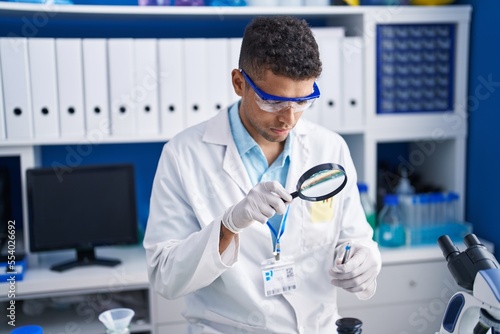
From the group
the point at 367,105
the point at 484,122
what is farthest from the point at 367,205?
the point at 484,122

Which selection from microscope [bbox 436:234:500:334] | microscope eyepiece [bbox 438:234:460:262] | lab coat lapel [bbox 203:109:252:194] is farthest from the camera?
lab coat lapel [bbox 203:109:252:194]

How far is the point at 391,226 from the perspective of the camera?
7.75 ft

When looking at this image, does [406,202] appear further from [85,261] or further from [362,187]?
[85,261]

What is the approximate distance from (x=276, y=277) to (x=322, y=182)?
289 mm

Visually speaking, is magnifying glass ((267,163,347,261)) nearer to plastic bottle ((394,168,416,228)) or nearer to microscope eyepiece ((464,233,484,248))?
microscope eyepiece ((464,233,484,248))

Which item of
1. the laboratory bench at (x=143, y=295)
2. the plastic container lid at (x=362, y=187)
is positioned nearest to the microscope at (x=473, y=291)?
the laboratory bench at (x=143, y=295)

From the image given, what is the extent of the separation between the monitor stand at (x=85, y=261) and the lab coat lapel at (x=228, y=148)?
0.91 meters

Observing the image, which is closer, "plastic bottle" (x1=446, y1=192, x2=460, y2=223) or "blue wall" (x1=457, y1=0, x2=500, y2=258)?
"blue wall" (x1=457, y1=0, x2=500, y2=258)

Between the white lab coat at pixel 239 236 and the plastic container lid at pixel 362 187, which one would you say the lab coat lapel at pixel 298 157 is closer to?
the white lab coat at pixel 239 236

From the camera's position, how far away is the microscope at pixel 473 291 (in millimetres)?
902

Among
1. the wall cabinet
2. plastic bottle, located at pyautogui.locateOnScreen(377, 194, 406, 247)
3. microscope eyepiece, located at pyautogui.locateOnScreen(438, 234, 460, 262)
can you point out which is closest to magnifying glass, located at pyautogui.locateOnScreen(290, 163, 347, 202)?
microscope eyepiece, located at pyautogui.locateOnScreen(438, 234, 460, 262)

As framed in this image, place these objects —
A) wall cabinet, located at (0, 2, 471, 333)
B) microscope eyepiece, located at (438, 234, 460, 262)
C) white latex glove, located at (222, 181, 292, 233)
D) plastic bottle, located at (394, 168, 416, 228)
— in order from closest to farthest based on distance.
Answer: microscope eyepiece, located at (438, 234, 460, 262), white latex glove, located at (222, 181, 292, 233), wall cabinet, located at (0, 2, 471, 333), plastic bottle, located at (394, 168, 416, 228)

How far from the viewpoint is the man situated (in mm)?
1264

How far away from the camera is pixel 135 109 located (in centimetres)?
222
